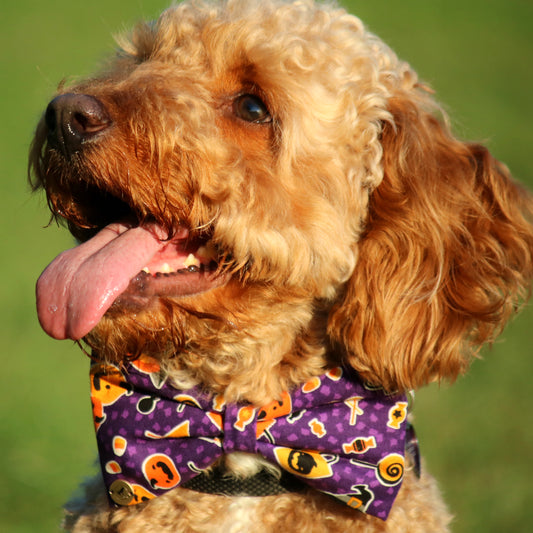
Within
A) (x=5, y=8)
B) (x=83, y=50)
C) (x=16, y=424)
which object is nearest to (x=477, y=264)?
(x=16, y=424)

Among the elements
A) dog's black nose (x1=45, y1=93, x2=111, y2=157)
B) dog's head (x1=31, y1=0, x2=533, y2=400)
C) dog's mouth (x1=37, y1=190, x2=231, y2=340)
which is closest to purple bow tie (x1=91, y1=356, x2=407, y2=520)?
dog's head (x1=31, y1=0, x2=533, y2=400)

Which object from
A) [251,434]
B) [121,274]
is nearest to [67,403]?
[251,434]

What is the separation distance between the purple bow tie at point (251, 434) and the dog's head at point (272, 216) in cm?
7

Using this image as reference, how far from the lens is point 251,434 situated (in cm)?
221

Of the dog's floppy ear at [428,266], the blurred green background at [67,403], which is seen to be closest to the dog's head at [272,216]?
the dog's floppy ear at [428,266]

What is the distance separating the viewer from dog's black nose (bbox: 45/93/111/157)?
2.02m

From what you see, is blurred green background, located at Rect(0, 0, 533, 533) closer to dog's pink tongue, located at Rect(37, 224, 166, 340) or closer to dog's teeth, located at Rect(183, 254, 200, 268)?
dog's pink tongue, located at Rect(37, 224, 166, 340)

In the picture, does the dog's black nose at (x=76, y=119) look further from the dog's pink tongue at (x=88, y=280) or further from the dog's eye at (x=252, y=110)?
the dog's eye at (x=252, y=110)

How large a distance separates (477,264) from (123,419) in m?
1.07

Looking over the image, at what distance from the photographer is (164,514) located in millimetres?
2291

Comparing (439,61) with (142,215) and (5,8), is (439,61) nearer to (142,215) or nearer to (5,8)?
(5,8)

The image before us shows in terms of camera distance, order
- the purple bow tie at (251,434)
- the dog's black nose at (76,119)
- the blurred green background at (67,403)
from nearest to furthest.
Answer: the dog's black nose at (76,119) → the purple bow tie at (251,434) → the blurred green background at (67,403)

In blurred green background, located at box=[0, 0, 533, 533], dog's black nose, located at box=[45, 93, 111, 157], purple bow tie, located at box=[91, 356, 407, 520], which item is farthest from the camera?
blurred green background, located at box=[0, 0, 533, 533]

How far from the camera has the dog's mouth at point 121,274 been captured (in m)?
2.06
